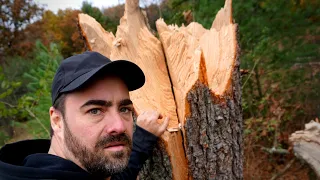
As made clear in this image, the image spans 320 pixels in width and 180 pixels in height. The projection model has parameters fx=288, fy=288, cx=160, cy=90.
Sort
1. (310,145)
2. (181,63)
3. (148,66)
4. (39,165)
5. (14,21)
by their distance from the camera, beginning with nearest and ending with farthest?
(39,165), (181,63), (148,66), (310,145), (14,21)

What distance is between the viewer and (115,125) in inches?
54.2

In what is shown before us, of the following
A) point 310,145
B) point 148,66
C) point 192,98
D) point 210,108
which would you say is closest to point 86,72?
point 192,98

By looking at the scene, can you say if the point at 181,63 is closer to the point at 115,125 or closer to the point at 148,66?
the point at 148,66

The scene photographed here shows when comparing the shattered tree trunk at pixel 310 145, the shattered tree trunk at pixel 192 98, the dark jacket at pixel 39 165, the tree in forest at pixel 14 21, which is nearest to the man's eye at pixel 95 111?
the dark jacket at pixel 39 165

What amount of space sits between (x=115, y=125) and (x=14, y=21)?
46.5 feet

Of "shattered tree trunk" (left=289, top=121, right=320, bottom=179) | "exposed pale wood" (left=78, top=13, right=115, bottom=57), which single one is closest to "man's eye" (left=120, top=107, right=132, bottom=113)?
"exposed pale wood" (left=78, top=13, right=115, bottom=57)

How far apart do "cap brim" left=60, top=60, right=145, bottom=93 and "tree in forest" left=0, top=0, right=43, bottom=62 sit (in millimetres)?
11654

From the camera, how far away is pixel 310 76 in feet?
17.1

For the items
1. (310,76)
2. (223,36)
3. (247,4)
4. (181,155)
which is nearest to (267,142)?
(310,76)

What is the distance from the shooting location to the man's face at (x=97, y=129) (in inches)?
53.6

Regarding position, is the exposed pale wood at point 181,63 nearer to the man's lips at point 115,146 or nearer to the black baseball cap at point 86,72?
the black baseball cap at point 86,72

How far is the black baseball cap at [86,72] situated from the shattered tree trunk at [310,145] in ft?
8.51

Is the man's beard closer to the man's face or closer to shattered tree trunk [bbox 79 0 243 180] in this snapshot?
the man's face

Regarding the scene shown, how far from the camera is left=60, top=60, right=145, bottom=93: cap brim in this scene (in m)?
1.32
